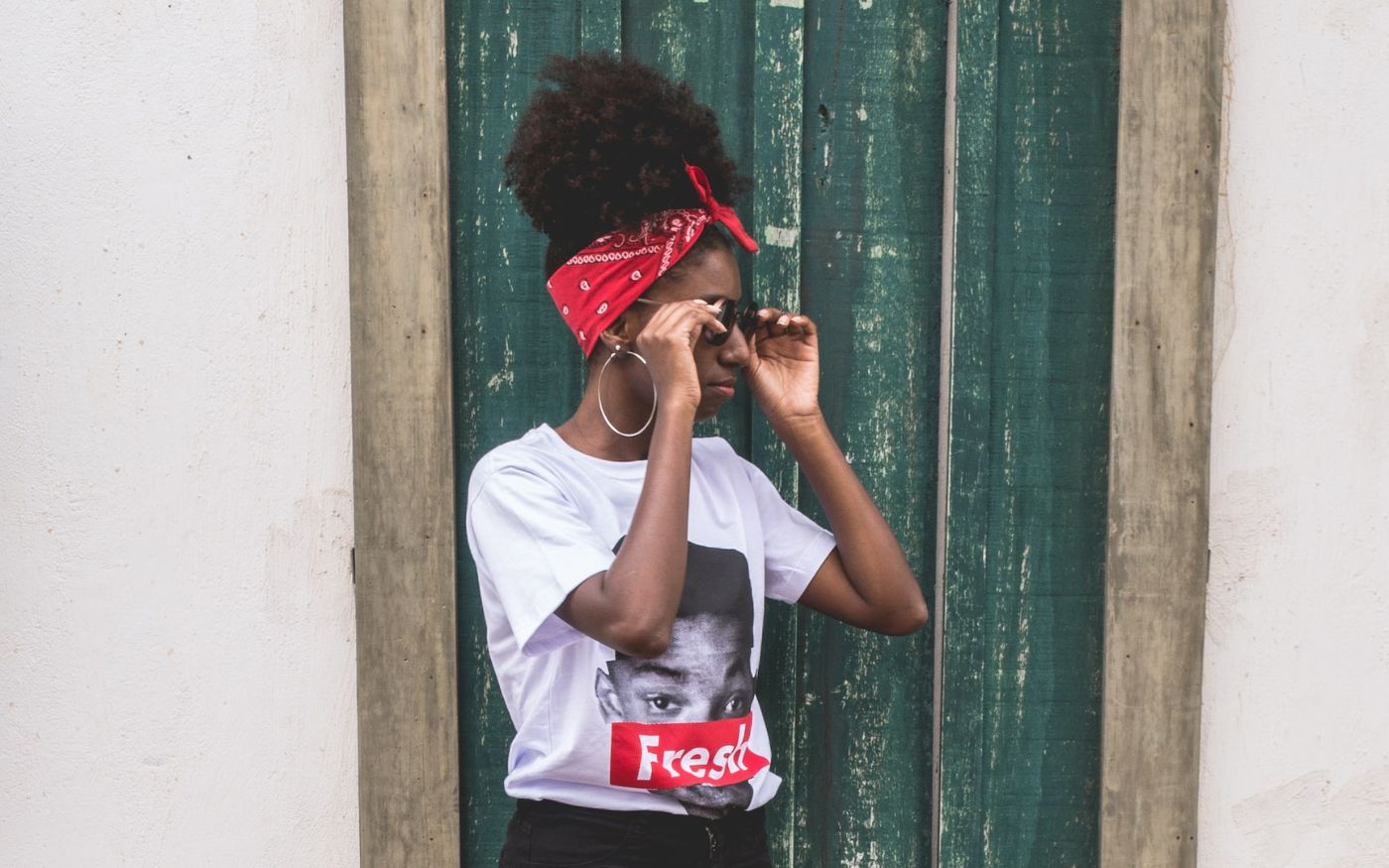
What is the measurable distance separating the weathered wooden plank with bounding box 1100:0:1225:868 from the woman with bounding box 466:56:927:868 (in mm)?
597

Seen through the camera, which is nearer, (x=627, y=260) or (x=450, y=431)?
(x=627, y=260)

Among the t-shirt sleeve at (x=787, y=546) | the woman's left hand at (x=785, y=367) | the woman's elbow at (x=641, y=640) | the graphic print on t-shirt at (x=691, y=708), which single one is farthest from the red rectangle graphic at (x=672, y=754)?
the woman's left hand at (x=785, y=367)

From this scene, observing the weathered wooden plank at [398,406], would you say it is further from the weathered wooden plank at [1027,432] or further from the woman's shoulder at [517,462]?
the weathered wooden plank at [1027,432]

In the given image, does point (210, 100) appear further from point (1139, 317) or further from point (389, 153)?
point (1139, 317)

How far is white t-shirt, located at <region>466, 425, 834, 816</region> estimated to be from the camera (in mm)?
1711

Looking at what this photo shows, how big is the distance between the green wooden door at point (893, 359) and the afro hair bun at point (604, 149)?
350mm

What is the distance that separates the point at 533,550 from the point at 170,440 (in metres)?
0.89

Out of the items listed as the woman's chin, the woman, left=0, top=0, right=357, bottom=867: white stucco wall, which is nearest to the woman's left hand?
the woman

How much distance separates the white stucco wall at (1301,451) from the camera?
7.39ft

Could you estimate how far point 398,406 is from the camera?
2.15 m

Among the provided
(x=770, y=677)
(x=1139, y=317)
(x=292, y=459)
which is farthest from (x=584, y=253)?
(x=1139, y=317)

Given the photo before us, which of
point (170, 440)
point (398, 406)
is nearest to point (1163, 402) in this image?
point (398, 406)

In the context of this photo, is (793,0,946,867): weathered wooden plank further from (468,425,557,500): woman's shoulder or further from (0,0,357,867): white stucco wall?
(0,0,357,867): white stucco wall

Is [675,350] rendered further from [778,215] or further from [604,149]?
[778,215]
